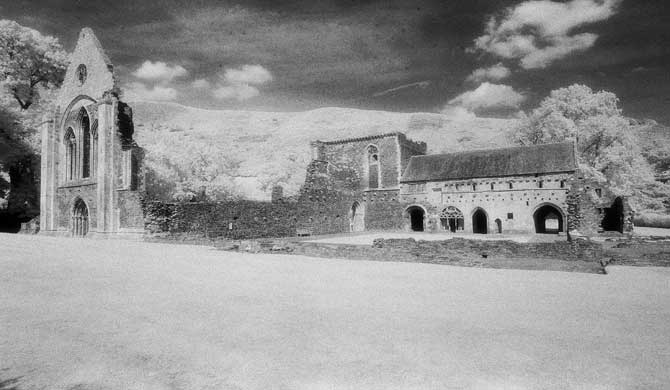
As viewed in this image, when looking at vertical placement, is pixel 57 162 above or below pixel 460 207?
above

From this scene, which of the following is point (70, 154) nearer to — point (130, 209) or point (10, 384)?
point (130, 209)

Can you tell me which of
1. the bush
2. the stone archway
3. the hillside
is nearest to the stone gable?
the hillside

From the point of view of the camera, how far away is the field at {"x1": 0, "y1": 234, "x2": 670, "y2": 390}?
3.21 meters

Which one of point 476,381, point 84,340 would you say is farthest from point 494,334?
point 84,340

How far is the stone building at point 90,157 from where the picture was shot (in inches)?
830

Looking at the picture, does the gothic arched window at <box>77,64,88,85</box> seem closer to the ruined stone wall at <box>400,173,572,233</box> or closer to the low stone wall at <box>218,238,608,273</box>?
the low stone wall at <box>218,238,608,273</box>

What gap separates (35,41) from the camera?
2788cm

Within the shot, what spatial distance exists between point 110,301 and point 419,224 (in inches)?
1291

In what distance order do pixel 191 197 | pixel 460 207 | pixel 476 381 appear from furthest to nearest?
pixel 191 197
pixel 460 207
pixel 476 381

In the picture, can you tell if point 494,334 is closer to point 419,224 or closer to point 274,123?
point 419,224

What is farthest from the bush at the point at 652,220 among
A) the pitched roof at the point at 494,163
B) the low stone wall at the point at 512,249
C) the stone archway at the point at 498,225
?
the low stone wall at the point at 512,249

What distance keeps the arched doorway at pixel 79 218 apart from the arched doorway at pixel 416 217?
83.3 ft

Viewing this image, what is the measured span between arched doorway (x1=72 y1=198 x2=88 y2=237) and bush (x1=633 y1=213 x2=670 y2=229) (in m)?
45.7

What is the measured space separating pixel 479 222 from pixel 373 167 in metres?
11.7
